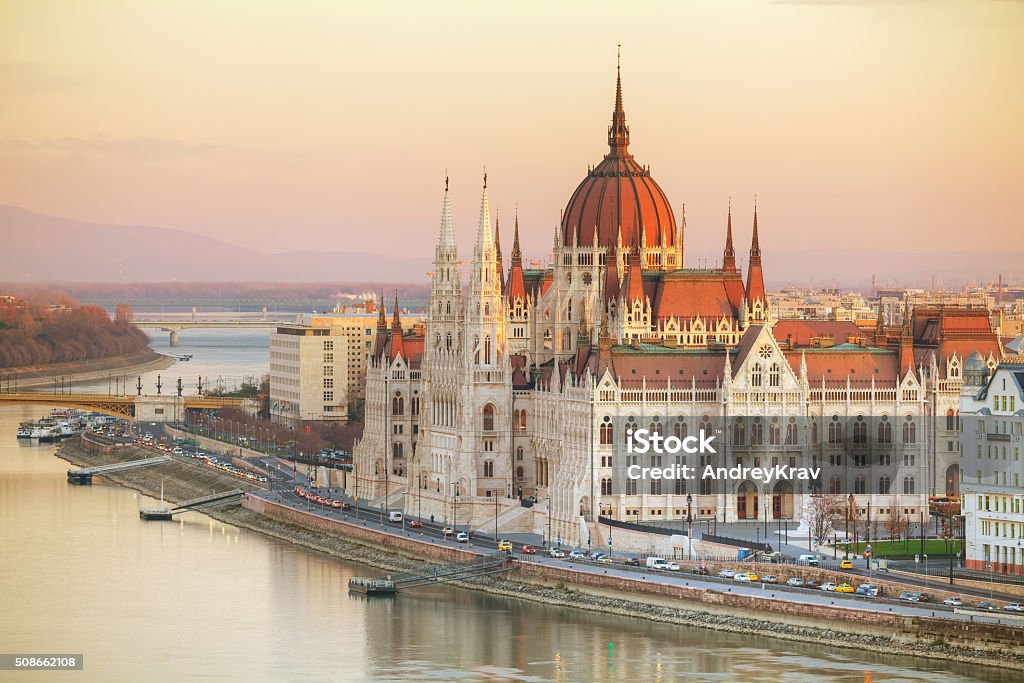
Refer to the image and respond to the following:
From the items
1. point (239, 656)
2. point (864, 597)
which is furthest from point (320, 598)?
point (864, 597)

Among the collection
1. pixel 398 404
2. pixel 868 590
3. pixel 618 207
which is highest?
pixel 618 207

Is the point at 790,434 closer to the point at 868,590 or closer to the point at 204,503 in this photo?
the point at 868,590

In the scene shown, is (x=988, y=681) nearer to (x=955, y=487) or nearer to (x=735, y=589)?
(x=735, y=589)

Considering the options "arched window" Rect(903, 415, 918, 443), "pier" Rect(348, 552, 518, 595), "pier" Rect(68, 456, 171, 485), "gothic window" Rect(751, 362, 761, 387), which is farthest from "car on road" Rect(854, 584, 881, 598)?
"pier" Rect(68, 456, 171, 485)

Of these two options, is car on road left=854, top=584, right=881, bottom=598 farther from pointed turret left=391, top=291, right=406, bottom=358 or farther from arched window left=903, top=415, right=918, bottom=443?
pointed turret left=391, top=291, right=406, bottom=358

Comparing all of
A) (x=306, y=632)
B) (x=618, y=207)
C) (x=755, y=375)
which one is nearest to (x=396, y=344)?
(x=618, y=207)

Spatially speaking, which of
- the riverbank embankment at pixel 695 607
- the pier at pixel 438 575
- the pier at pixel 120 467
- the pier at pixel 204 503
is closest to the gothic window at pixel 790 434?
the pier at pixel 438 575
